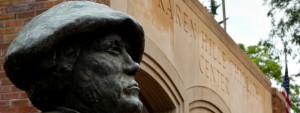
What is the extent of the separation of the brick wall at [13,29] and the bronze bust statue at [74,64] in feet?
15.3

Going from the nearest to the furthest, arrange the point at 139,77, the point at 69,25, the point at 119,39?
1. the point at 69,25
2. the point at 119,39
3. the point at 139,77

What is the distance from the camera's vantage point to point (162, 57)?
10016 millimetres

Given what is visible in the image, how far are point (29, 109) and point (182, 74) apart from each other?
3.92 m

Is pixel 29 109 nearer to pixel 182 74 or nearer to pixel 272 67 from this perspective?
pixel 182 74

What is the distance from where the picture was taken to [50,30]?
8.59ft

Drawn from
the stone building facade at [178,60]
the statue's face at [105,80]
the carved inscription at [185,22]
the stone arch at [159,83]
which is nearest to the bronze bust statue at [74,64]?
the statue's face at [105,80]

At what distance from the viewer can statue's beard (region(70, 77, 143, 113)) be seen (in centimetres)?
265

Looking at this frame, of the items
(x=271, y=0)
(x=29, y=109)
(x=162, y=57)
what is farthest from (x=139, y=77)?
(x=271, y=0)

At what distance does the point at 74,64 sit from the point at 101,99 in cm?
15

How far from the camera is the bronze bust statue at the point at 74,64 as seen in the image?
263cm

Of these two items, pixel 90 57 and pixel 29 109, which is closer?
pixel 90 57

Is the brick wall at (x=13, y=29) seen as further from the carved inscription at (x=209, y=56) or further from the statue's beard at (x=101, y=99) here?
the statue's beard at (x=101, y=99)

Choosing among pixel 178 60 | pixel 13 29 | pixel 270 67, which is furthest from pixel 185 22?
A: pixel 270 67

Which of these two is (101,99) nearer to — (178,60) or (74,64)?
(74,64)
